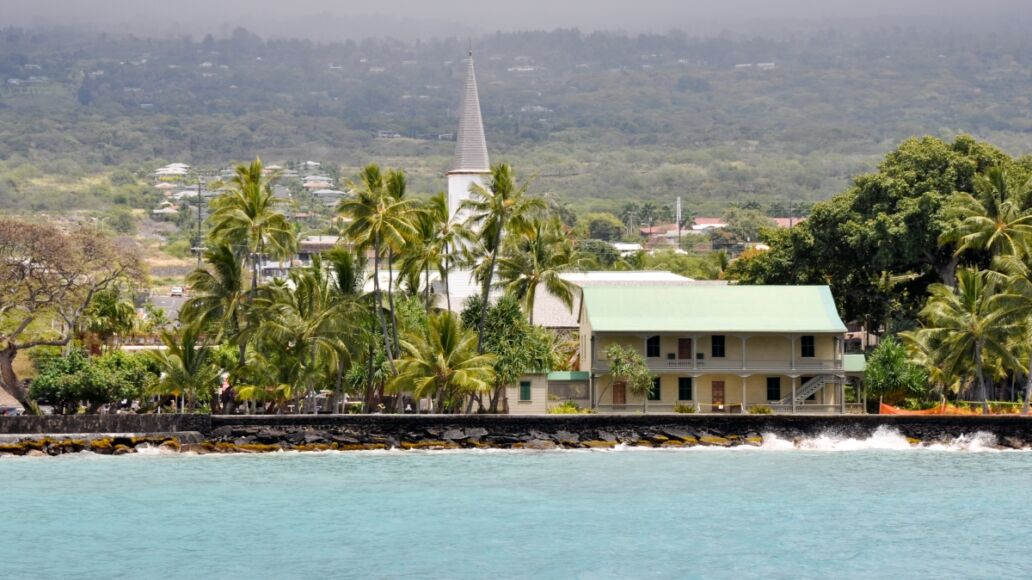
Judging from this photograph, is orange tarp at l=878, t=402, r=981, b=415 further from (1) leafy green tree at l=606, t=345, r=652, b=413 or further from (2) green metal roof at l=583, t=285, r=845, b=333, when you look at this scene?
(1) leafy green tree at l=606, t=345, r=652, b=413

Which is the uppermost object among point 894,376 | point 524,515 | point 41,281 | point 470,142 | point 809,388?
point 470,142

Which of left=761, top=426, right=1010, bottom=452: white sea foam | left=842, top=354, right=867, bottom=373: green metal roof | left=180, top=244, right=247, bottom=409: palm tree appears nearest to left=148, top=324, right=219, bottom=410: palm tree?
left=180, top=244, right=247, bottom=409: palm tree

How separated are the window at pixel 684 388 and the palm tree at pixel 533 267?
5938 millimetres

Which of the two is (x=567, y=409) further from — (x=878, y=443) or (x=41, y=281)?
(x=41, y=281)

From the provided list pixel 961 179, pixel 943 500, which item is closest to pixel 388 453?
pixel 943 500

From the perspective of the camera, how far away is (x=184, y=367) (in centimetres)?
5600

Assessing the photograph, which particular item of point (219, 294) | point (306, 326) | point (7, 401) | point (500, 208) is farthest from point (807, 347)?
point (7, 401)

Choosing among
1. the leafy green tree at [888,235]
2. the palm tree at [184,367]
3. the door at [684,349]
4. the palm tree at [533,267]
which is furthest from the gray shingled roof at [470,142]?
the palm tree at [184,367]

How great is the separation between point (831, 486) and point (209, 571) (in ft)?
62.0

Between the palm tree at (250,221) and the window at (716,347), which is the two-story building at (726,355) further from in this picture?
the palm tree at (250,221)

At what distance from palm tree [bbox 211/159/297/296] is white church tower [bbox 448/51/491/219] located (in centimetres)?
1679

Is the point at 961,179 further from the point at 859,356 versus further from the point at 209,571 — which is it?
the point at 209,571

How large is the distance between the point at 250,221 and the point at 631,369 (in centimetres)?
1461

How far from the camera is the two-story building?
190 ft
